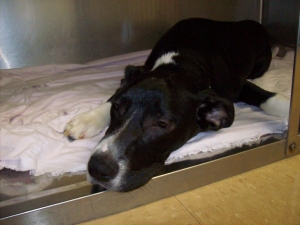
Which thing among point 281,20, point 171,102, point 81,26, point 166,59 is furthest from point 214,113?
point 281,20

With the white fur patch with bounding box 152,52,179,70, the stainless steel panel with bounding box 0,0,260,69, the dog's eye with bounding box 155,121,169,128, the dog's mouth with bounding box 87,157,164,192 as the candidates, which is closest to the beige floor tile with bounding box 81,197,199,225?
the dog's mouth with bounding box 87,157,164,192

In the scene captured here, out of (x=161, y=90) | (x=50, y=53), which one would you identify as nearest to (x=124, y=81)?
(x=161, y=90)

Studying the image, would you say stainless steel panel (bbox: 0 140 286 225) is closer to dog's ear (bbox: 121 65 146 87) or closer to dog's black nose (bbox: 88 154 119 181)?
dog's black nose (bbox: 88 154 119 181)

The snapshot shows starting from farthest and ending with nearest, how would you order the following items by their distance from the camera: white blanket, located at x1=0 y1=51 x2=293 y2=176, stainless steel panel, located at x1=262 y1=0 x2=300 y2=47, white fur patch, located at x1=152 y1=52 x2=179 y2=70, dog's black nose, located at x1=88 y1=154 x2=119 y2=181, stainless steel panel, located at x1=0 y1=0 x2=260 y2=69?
stainless steel panel, located at x1=262 y1=0 x2=300 y2=47, stainless steel panel, located at x1=0 y1=0 x2=260 y2=69, white fur patch, located at x1=152 y1=52 x2=179 y2=70, white blanket, located at x1=0 y1=51 x2=293 y2=176, dog's black nose, located at x1=88 y1=154 x2=119 y2=181

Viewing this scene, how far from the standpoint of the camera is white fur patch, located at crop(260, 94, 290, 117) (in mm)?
2201

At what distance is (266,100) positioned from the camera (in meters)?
2.30

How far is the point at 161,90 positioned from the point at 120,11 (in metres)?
1.95

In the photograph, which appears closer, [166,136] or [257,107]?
[166,136]

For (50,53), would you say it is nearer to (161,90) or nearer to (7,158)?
(7,158)

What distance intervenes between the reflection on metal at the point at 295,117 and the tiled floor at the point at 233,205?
0.63 feet

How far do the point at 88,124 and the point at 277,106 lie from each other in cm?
121

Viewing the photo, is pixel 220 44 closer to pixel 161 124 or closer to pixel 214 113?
pixel 214 113

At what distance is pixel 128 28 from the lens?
343 centimetres

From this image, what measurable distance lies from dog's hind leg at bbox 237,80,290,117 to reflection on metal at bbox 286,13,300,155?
194 mm
